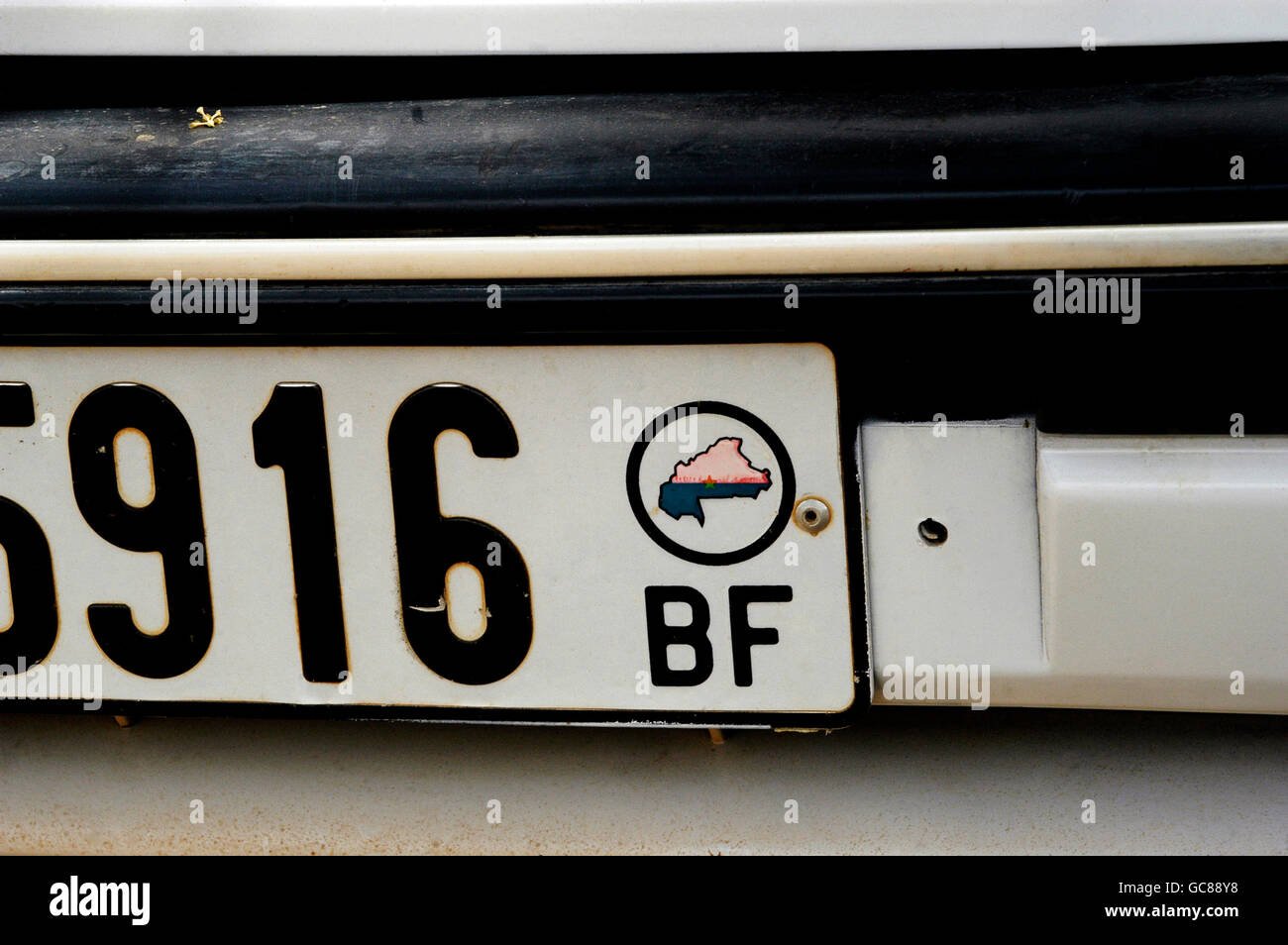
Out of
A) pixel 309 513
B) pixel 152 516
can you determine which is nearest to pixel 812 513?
pixel 309 513

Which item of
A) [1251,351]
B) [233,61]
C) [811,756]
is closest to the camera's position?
[1251,351]

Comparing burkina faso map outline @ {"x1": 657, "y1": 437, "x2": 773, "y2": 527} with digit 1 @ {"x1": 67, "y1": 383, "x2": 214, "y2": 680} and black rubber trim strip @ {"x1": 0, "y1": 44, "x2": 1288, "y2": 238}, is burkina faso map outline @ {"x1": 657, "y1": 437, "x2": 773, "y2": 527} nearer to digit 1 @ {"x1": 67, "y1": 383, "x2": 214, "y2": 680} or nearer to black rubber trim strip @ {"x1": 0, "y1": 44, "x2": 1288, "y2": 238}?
black rubber trim strip @ {"x1": 0, "y1": 44, "x2": 1288, "y2": 238}

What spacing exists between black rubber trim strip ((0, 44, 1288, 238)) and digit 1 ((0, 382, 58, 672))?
0.80 feet

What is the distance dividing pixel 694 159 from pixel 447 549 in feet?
1.29

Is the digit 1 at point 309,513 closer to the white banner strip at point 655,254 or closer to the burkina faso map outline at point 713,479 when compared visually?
the white banner strip at point 655,254

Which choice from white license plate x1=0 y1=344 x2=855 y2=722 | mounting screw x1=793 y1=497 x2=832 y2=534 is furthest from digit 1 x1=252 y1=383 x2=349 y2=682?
mounting screw x1=793 y1=497 x2=832 y2=534

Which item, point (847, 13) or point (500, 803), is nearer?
point (847, 13)

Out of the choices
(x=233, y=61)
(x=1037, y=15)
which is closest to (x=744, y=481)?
(x=1037, y=15)

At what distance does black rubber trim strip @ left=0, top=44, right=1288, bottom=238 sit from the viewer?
1.06 m

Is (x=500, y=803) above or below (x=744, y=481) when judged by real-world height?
below

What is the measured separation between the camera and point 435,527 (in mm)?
1161
